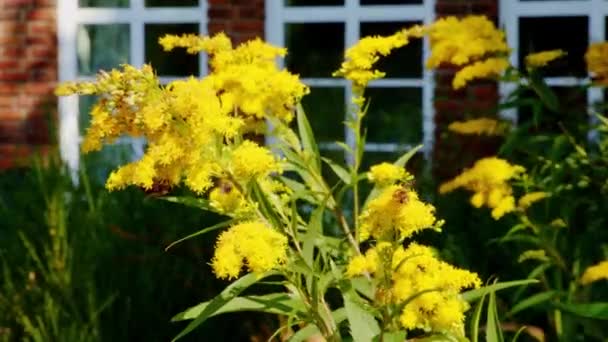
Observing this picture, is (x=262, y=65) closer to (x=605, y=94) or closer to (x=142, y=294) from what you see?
(x=142, y=294)

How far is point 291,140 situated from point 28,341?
1501mm

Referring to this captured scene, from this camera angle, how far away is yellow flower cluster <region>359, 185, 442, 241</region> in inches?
84.8

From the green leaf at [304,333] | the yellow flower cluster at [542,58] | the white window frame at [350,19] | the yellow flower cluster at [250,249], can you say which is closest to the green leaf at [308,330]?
the green leaf at [304,333]

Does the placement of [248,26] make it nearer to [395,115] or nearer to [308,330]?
[395,115]

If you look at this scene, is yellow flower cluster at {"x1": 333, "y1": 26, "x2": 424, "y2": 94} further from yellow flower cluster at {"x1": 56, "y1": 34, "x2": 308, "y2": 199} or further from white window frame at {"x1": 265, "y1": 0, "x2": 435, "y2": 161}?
white window frame at {"x1": 265, "y1": 0, "x2": 435, "y2": 161}

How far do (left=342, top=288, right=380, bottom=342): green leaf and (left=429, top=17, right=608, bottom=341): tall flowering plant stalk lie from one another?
1.07 m

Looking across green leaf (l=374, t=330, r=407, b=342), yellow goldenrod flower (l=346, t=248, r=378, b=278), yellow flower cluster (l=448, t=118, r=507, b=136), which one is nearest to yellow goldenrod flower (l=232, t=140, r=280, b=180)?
yellow goldenrod flower (l=346, t=248, r=378, b=278)

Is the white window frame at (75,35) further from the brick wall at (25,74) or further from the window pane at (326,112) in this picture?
the window pane at (326,112)

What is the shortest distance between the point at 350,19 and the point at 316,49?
0.22 m

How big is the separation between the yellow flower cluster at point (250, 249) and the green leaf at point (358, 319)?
0.24 metres

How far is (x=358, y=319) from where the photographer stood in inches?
94.2

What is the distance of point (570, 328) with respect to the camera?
3.57 metres

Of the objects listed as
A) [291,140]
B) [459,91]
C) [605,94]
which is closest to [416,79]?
[459,91]

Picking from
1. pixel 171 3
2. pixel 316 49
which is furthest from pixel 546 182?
pixel 171 3
